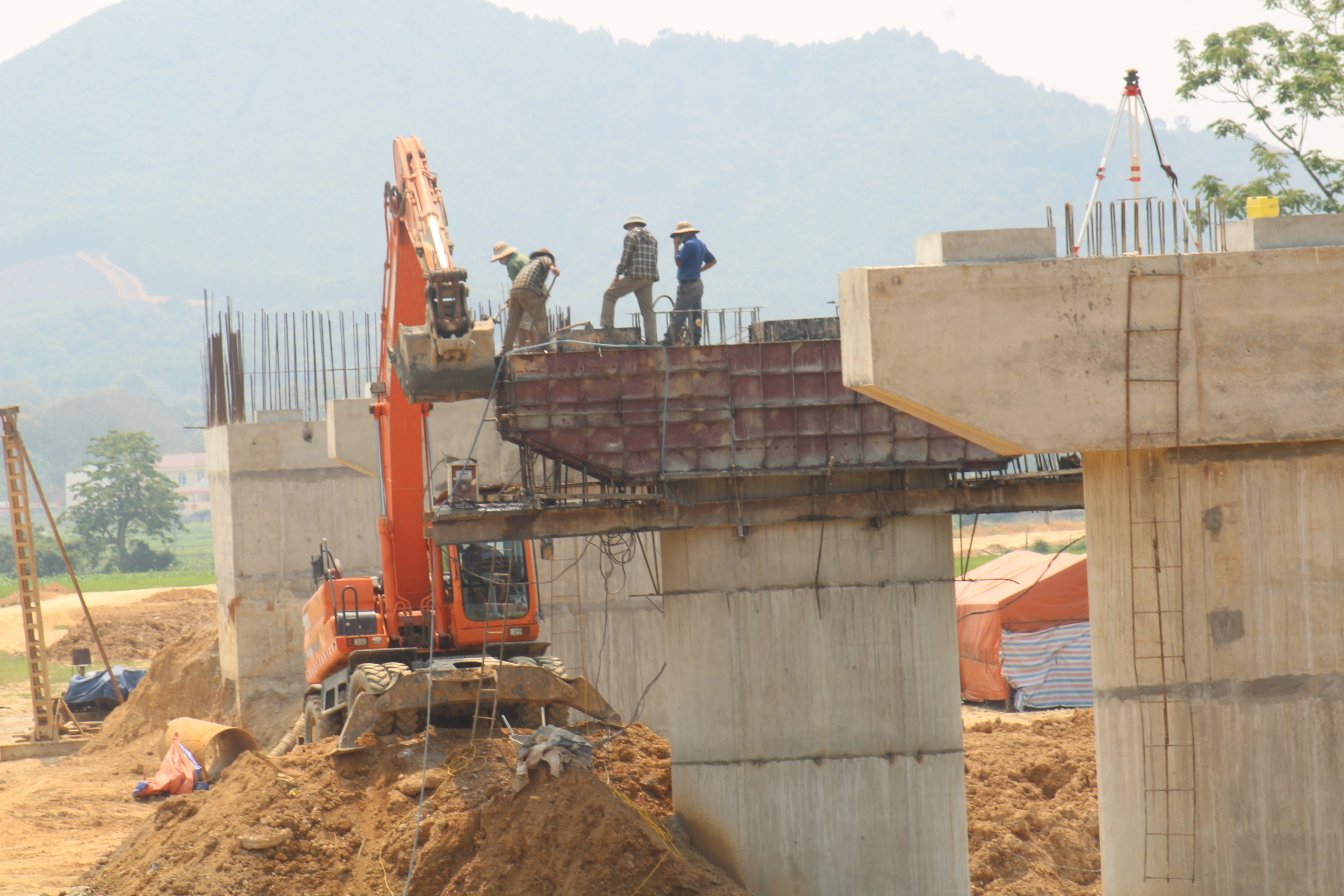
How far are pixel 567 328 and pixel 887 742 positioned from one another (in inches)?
227

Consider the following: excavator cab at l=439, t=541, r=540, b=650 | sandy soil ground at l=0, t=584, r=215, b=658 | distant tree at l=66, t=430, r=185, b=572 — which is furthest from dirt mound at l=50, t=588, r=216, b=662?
distant tree at l=66, t=430, r=185, b=572

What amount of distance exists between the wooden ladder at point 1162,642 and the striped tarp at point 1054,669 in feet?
52.5

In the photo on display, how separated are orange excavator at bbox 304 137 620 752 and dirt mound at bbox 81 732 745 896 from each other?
1.93 feet

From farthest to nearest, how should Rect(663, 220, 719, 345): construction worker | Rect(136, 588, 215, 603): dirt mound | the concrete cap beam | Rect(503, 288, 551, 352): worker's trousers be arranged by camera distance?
Rect(136, 588, 215, 603): dirt mound, Rect(663, 220, 719, 345): construction worker, Rect(503, 288, 551, 352): worker's trousers, the concrete cap beam

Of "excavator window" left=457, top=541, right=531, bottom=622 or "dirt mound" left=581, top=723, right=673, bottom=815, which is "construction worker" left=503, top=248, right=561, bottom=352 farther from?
"dirt mound" left=581, top=723, right=673, bottom=815

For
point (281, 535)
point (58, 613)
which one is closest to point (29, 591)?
point (281, 535)

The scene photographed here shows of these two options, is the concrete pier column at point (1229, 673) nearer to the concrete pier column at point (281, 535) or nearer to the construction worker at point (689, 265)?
the construction worker at point (689, 265)

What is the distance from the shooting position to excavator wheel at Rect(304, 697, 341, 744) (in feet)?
55.2

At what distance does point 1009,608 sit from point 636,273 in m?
13.3

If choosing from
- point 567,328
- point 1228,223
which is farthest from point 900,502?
point 1228,223

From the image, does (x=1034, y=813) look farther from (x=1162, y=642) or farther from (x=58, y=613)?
(x=58, y=613)

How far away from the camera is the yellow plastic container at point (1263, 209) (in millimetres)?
10719

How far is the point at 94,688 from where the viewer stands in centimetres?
3031

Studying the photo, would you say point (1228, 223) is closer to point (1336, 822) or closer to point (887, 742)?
point (1336, 822)
